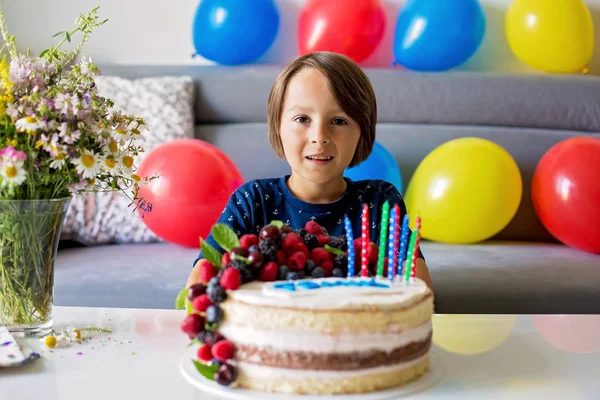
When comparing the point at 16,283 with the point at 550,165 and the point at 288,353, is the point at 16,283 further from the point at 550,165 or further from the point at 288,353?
the point at 550,165

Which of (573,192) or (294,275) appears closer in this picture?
(294,275)

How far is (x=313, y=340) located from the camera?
886 millimetres

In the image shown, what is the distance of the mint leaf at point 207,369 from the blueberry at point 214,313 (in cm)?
5

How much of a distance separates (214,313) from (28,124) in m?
0.38

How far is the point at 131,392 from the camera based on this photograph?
91 cm

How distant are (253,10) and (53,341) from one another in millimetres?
2030

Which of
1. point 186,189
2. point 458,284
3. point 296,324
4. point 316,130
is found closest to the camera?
point 296,324

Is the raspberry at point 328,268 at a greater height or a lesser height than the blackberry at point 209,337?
greater

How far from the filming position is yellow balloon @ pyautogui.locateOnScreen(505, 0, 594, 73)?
9.36ft

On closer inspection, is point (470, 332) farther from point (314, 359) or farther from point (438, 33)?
point (438, 33)

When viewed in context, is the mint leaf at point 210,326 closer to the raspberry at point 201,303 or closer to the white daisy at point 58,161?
the raspberry at point 201,303

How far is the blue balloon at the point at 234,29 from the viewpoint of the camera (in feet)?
9.37

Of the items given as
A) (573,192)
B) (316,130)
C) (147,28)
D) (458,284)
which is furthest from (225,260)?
(147,28)

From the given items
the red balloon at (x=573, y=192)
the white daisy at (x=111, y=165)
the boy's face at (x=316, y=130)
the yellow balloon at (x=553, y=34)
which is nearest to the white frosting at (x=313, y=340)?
the white daisy at (x=111, y=165)
